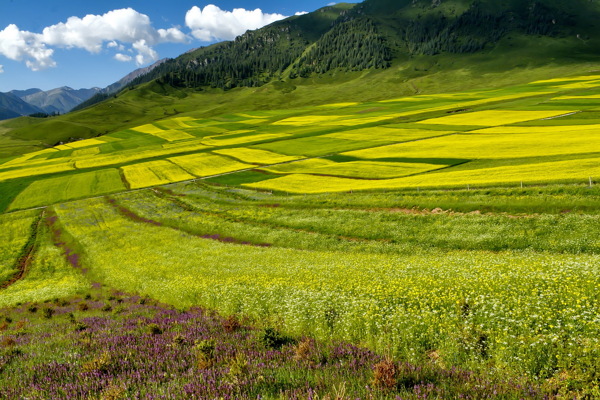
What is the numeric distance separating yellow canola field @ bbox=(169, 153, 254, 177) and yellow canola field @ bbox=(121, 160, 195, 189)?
2562mm

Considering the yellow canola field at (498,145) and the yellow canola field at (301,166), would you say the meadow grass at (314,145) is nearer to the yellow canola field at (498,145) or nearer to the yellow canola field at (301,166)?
the yellow canola field at (498,145)

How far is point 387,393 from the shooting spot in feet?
17.9

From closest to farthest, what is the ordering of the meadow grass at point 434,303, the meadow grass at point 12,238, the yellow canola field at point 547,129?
1. the meadow grass at point 434,303
2. the meadow grass at point 12,238
3. the yellow canola field at point 547,129

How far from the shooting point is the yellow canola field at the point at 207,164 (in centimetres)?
8725

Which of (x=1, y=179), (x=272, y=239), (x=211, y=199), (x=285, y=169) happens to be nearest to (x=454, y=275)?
(x=272, y=239)

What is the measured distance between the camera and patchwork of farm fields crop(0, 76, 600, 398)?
30.9 ft

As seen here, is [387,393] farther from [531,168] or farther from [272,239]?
[531,168]

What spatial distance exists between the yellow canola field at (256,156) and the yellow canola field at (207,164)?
3196mm

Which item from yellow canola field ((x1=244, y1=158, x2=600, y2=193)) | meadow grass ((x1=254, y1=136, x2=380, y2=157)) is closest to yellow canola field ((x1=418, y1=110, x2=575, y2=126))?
meadow grass ((x1=254, y1=136, x2=380, y2=157))

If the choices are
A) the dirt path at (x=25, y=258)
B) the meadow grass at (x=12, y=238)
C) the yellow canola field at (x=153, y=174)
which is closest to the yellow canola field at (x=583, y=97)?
the yellow canola field at (x=153, y=174)

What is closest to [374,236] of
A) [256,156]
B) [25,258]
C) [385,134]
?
[25,258]

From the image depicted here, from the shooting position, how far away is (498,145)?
65.4m

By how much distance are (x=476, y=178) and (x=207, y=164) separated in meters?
72.0

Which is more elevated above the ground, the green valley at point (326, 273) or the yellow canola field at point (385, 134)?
the yellow canola field at point (385, 134)
